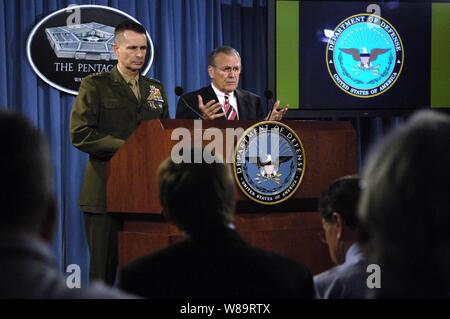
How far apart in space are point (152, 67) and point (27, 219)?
4.36m

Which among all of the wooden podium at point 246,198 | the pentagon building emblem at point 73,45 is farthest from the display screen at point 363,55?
the wooden podium at point 246,198

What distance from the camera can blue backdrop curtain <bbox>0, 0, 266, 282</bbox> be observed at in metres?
4.67

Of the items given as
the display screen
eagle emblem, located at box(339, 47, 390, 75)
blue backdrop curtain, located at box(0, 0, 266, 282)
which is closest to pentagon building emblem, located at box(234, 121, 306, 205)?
the display screen

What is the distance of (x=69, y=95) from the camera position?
4.83 meters

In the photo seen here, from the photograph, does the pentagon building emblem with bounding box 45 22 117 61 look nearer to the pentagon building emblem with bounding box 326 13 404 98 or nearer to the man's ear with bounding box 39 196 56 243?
the pentagon building emblem with bounding box 326 13 404 98

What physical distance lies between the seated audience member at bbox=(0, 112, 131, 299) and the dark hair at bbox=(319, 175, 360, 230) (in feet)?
4.38

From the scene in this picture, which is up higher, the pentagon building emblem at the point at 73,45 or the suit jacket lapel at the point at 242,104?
the pentagon building emblem at the point at 73,45

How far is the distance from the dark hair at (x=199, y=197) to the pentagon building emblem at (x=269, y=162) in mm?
1200

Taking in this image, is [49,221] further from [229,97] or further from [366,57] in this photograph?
Answer: [366,57]

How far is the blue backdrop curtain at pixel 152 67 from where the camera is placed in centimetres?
467

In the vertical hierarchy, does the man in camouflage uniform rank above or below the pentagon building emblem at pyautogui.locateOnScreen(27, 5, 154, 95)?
below

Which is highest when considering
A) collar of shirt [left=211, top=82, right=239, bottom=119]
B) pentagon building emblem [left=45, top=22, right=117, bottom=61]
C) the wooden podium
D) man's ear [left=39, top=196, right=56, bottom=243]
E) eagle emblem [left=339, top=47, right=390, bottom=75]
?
pentagon building emblem [left=45, top=22, right=117, bottom=61]

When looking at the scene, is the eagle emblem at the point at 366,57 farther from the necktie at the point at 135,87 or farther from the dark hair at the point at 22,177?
the dark hair at the point at 22,177

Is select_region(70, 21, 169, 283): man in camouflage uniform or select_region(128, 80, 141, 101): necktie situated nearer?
select_region(70, 21, 169, 283): man in camouflage uniform
